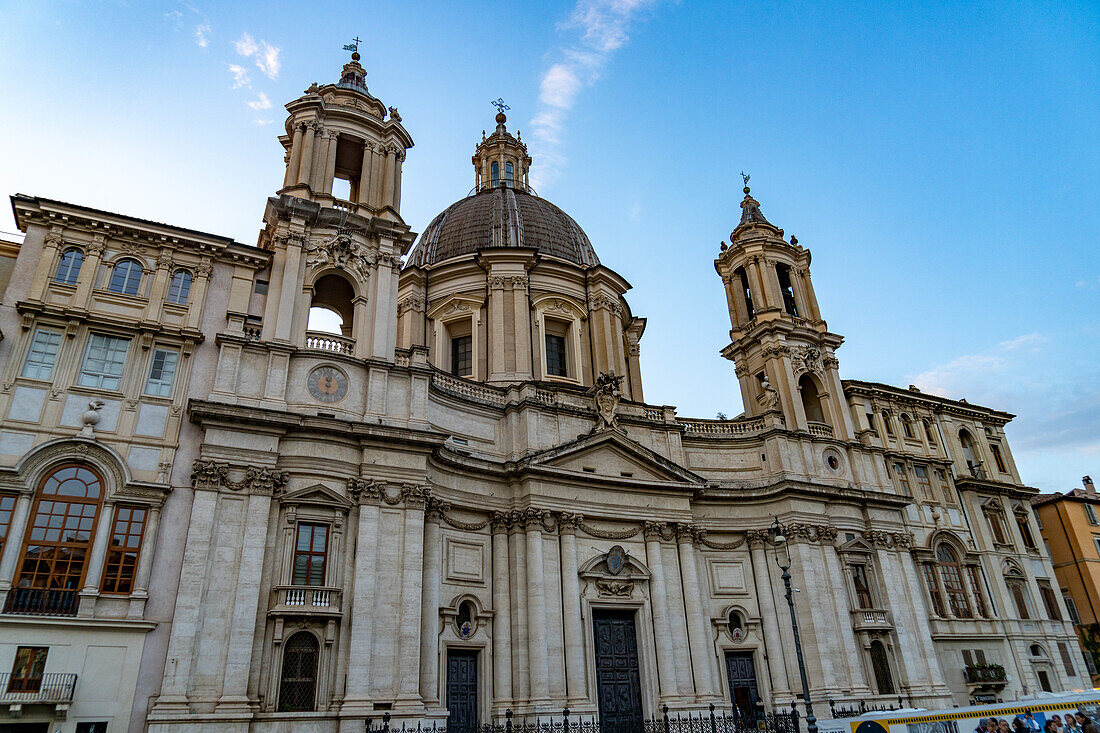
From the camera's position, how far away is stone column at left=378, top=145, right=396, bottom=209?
2905cm

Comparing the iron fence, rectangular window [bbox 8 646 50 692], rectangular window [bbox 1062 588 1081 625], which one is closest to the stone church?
rectangular window [bbox 8 646 50 692]

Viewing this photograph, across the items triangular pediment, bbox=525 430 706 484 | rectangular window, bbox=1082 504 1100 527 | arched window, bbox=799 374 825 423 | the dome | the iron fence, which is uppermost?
the dome

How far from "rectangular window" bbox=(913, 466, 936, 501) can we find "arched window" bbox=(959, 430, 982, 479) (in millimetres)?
3925

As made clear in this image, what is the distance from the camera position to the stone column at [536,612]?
24.5 meters

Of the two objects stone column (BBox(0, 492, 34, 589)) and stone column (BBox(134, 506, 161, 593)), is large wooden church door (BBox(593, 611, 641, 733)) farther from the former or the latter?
stone column (BBox(0, 492, 34, 589))

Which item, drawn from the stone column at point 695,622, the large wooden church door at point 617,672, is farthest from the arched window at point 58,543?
the stone column at point 695,622

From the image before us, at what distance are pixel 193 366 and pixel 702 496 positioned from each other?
67.3 feet

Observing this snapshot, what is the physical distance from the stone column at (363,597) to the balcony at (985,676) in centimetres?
2702

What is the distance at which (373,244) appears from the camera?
91.0ft

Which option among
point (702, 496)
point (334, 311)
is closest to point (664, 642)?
point (702, 496)

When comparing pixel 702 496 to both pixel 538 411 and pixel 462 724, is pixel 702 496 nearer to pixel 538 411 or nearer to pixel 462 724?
pixel 538 411

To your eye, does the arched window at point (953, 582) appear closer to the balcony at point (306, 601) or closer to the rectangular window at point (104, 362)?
the balcony at point (306, 601)

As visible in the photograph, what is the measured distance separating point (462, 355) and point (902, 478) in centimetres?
2285

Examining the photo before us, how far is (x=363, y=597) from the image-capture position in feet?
70.5
